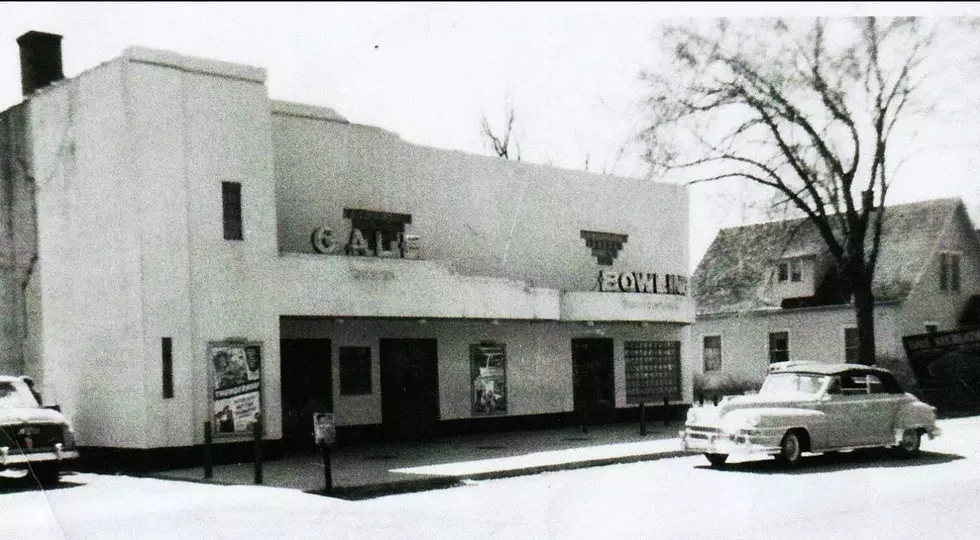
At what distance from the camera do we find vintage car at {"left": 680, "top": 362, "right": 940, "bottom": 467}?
13797 mm

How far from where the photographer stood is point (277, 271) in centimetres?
1599

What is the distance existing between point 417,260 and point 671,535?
1000 centimetres

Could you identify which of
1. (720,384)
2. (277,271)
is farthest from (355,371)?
(720,384)

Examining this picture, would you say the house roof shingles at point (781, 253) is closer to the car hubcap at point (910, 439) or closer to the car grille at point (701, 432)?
the car hubcap at point (910, 439)

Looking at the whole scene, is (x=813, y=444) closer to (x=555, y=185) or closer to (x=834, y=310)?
(x=555, y=185)

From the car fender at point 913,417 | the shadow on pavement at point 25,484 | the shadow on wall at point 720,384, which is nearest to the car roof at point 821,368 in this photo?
the car fender at point 913,417

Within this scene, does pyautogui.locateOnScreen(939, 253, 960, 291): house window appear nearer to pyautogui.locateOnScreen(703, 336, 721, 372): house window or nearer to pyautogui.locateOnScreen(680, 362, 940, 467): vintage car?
pyautogui.locateOnScreen(680, 362, 940, 467): vintage car

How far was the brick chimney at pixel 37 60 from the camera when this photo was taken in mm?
18016

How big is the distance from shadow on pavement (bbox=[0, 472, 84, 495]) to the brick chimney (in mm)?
7727

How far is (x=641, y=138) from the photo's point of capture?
19.3m

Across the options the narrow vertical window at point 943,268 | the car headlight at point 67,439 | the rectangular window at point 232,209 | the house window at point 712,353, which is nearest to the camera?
the car headlight at point 67,439

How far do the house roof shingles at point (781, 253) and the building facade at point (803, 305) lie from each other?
0.04 m

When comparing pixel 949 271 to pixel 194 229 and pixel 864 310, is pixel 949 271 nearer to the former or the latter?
pixel 864 310

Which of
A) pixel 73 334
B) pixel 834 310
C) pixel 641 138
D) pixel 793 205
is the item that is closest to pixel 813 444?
pixel 793 205
